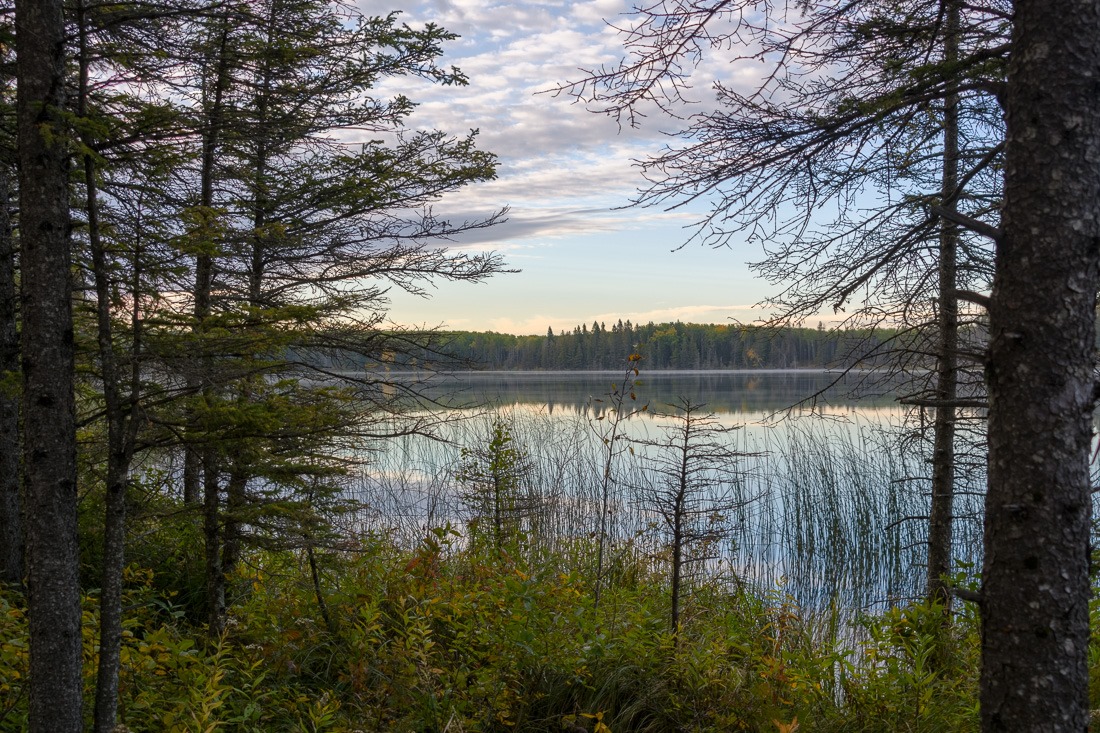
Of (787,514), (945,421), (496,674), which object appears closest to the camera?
(496,674)

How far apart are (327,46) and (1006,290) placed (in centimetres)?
579

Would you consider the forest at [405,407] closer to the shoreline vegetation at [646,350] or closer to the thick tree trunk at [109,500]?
the thick tree trunk at [109,500]

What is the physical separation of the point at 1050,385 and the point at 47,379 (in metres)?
3.97

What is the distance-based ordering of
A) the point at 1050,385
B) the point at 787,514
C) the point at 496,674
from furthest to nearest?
the point at 787,514
the point at 496,674
the point at 1050,385

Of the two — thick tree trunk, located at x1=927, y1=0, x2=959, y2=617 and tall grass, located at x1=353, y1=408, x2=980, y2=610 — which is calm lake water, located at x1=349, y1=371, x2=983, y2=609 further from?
thick tree trunk, located at x1=927, y1=0, x2=959, y2=617

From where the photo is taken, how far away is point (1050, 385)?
2639 mm

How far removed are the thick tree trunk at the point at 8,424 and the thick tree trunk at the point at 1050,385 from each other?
18.8ft

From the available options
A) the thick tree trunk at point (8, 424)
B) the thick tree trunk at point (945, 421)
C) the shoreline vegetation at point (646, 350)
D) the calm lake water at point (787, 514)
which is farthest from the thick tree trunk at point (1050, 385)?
the shoreline vegetation at point (646, 350)

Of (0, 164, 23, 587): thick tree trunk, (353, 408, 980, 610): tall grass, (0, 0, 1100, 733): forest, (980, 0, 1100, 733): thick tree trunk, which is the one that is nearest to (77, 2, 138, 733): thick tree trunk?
(0, 0, 1100, 733): forest

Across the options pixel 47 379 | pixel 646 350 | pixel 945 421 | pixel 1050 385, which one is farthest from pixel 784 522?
pixel 646 350

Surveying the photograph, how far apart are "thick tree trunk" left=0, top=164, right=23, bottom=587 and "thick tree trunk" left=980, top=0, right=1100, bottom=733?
5.72 metres

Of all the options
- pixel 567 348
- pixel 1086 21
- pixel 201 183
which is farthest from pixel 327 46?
pixel 567 348

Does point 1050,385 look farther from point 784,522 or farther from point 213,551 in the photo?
point 784,522

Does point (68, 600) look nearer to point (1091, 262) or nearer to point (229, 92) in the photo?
point (1091, 262)
